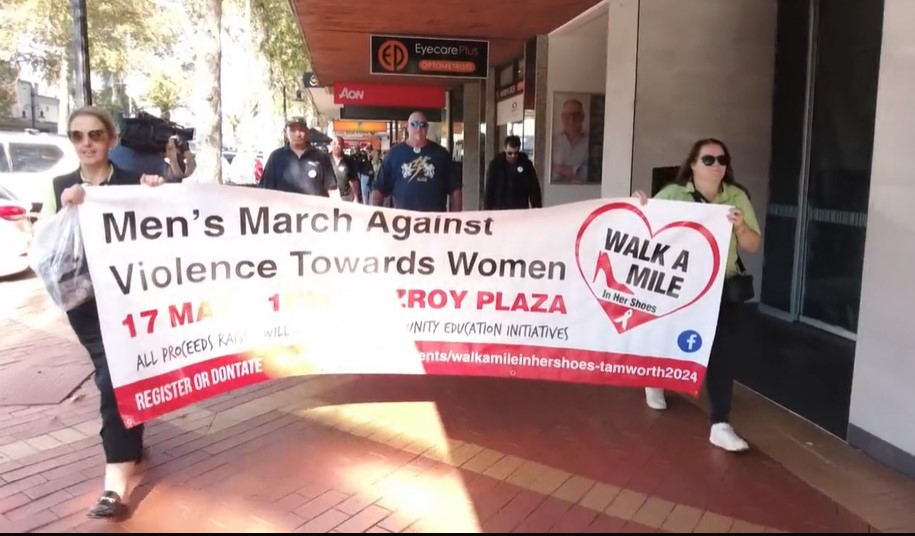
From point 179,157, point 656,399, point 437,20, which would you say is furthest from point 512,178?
point 656,399

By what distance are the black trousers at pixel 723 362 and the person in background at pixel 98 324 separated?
318 cm

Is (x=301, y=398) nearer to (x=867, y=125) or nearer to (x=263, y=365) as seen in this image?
(x=263, y=365)

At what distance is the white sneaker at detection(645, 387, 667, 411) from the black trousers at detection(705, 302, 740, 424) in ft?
2.04

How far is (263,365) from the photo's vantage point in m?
4.25

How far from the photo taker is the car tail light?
996 cm

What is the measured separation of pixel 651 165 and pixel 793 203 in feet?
4.86

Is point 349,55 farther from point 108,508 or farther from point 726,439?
point 108,508

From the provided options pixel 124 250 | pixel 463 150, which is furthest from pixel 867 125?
pixel 463 150

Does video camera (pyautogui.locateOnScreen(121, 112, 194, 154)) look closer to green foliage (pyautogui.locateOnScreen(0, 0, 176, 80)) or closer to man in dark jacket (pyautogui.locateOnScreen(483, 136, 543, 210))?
man in dark jacket (pyautogui.locateOnScreen(483, 136, 543, 210))

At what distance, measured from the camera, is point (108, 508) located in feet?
11.4

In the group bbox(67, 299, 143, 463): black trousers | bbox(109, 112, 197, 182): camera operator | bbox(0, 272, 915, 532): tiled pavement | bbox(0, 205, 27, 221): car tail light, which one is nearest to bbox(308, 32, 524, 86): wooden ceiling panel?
bbox(109, 112, 197, 182): camera operator

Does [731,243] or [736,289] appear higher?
[731,243]

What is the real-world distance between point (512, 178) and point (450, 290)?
5286 mm

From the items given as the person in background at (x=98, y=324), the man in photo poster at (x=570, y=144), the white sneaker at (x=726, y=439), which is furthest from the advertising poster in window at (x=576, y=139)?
the person in background at (x=98, y=324)
